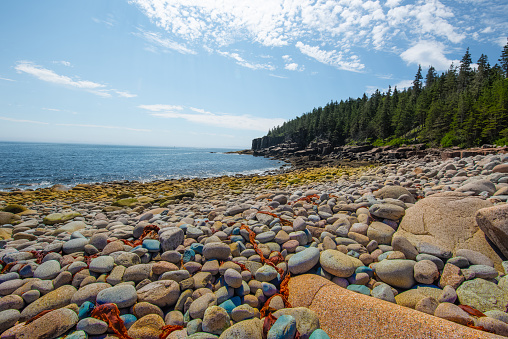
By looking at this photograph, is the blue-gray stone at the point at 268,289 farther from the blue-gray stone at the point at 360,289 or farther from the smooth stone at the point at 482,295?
the smooth stone at the point at 482,295

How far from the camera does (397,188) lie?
6195 millimetres

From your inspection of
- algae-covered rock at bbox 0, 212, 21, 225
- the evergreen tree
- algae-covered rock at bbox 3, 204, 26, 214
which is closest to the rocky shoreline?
algae-covered rock at bbox 0, 212, 21, 225

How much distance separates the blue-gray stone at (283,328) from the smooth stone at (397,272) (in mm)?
1701

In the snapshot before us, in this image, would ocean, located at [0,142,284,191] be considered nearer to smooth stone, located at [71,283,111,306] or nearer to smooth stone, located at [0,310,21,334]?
smooth stone, located at [0,310,21,334]

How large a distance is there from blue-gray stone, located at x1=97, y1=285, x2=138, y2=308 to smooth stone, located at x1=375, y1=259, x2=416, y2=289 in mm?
3710

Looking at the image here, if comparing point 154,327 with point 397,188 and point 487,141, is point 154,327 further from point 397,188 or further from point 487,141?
point 487,141

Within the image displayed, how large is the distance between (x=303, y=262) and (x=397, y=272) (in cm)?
139

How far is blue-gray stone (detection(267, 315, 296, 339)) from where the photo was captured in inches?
95.6

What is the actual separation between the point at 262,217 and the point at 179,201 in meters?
7.24

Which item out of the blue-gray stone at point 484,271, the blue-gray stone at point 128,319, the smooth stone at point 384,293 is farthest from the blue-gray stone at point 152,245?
the blue-gray stone at point 484,271

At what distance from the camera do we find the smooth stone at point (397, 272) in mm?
3174

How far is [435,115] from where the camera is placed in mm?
45750

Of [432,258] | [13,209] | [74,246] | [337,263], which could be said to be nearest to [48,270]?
[74,246]

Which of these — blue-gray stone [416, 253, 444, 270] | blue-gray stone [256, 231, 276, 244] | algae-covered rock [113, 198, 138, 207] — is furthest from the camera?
algae-covered rock [113, 198, 138, 207]
